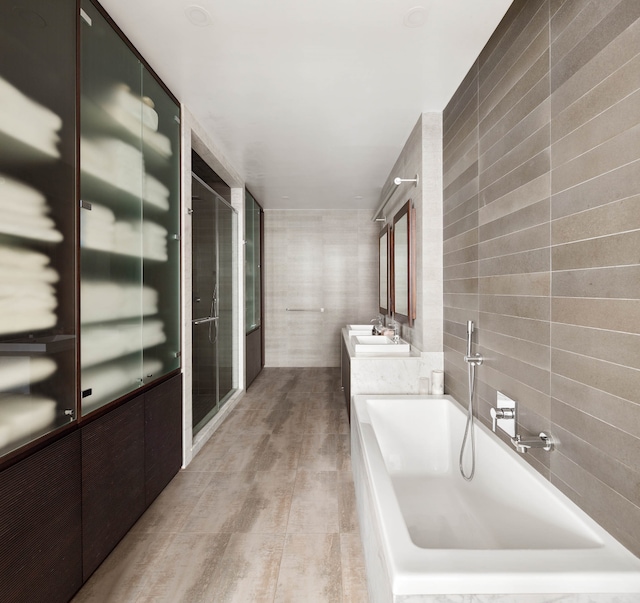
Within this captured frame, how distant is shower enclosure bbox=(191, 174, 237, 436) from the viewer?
3.16 meters

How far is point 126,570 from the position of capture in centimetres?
181

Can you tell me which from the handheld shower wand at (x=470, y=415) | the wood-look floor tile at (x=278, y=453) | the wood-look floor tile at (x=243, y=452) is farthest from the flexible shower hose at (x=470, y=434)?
the wood-look floor tile at (x=243, y=452)

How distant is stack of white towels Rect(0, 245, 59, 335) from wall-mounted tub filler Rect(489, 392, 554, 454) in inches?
70.9

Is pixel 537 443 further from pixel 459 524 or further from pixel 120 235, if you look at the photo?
pixel 120 235

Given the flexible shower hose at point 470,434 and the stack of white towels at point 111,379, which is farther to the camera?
the flexible shower hose at point 470,434

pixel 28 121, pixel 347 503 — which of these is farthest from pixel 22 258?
pixel 347 503

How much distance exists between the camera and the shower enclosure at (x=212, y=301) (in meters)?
3.16

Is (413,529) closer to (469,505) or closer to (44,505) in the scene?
(469,505)

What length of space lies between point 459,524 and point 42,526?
1679 millimetres

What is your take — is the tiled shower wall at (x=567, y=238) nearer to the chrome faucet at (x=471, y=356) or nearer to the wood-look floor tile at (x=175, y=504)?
the chrome faucet at (x=471, y=356)

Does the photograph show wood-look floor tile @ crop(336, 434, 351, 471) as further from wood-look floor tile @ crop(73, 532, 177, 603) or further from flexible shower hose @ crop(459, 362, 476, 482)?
wood-look floor tile @ crop(73, 532, 177, 603)

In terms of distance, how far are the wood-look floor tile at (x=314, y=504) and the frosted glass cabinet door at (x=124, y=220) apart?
1082mm

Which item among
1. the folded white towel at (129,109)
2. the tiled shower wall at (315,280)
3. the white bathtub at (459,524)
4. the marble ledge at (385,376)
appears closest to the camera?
the white bathtub at (459,524)

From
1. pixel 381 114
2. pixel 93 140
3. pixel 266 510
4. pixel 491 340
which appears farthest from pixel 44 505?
pixel 381 114
